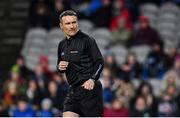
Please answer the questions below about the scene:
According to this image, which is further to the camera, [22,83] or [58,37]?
[58,37]

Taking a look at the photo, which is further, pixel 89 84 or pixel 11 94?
pixel 11 94

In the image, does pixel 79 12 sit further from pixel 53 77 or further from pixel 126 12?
pixel 53 77

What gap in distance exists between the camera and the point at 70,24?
27.6 feet

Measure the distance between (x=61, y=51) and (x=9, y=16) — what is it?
9291mm

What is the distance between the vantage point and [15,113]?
47.1ft

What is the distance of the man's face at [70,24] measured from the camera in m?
8.41

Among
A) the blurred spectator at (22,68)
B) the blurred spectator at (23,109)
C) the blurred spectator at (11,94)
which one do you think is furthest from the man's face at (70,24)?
the blurred spectator at (22,68)

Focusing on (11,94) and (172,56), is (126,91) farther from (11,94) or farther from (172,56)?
(11,94)

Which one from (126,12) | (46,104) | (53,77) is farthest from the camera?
(126,12)

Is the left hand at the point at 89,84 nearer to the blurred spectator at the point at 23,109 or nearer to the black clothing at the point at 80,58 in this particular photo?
the black clothing at the point at 80,58

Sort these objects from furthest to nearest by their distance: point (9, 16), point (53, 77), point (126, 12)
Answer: point (9, 16) < point (126, 12) < point (53, 77)

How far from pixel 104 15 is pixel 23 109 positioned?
3639mm

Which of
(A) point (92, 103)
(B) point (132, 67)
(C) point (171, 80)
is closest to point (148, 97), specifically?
(C) point (171, 80)

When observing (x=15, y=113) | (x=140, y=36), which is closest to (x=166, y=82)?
(x=140, y=36)
